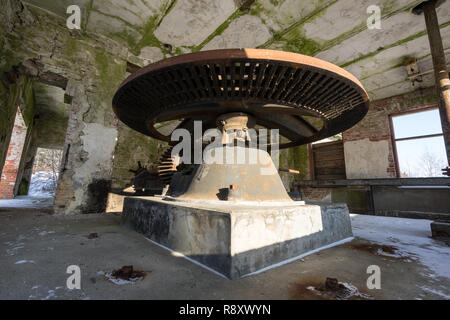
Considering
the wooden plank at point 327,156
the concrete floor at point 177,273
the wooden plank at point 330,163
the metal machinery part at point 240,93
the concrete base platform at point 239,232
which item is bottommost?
the concrete floor at point 177,273

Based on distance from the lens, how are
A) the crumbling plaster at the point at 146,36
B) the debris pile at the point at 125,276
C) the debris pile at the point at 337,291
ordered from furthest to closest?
the crumbling plaster at the point at 146,36, the debris pile at the point at 125,276, the debris pile at the point at 337,291

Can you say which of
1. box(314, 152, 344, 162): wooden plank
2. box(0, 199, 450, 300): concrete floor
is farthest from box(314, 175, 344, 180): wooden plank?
box(0, 199, 450, 300): concrete floor

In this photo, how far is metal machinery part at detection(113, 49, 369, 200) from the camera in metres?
1.55

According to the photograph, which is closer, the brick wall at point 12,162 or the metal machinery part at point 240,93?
the metal machinery part at point 240,93

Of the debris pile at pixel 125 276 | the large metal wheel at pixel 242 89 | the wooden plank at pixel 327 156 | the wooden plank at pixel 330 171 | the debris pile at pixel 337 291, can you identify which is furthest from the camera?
the wooden plank at pixel 327 156

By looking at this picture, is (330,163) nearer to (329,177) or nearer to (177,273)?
(329,177)

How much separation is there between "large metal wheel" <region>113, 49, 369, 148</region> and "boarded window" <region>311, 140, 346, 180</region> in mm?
6540

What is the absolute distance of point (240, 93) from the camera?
1903 mm

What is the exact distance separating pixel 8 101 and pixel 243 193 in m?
4.74

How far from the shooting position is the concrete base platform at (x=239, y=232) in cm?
119

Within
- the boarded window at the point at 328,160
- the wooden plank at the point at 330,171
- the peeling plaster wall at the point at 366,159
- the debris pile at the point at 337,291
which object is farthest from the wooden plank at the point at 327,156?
the debris pile at the point at 337,291

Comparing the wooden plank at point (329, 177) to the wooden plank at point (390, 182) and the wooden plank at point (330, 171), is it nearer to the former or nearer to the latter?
the wooden plank at point (330, 171)
